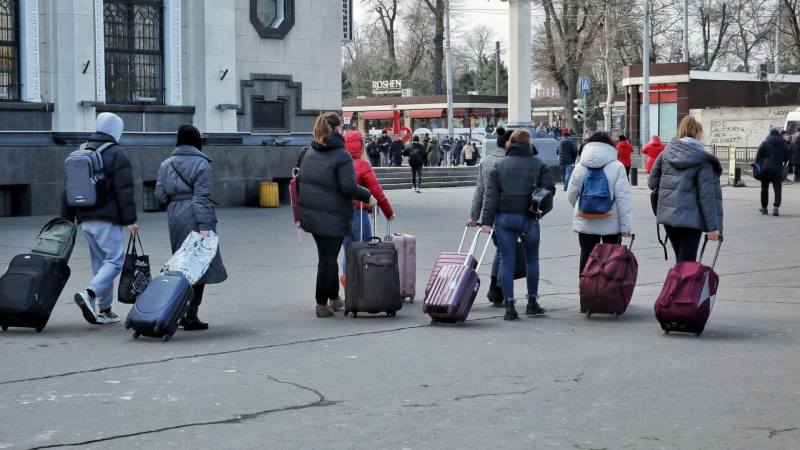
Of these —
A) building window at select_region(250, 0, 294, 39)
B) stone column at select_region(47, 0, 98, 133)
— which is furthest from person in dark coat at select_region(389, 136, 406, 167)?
stone column at select_region(47, 0, 98, 133)

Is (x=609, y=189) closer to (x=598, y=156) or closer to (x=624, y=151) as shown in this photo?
(x=598, y=156)

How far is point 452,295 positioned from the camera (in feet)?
28.5

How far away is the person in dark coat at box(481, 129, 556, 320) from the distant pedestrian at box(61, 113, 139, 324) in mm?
2964

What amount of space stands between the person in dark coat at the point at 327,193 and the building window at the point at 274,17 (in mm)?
15295

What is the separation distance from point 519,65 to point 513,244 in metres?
24.5

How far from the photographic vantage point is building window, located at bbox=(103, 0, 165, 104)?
71.2 ft

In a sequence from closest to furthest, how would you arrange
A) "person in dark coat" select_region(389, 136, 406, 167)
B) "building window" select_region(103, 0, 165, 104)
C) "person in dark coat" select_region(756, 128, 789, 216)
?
"person in dark coat" select_region(756, 128, 789, 216), "building window" select_region(103, 0, 165, 104), "person in dark coat" select_region(389, 136, 406, 167)

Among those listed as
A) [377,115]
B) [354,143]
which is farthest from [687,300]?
[377,115]

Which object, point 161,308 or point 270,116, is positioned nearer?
point 161,308

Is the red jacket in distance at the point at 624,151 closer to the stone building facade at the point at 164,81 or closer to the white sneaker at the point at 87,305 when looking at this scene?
the stone building facade at the point at 164,81

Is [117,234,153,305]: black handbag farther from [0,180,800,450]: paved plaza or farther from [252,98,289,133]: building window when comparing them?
[252,98,289,133]: building window

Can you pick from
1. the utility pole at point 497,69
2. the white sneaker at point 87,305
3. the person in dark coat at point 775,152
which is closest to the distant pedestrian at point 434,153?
the person in dark coat at point 775,152

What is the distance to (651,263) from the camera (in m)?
13.1

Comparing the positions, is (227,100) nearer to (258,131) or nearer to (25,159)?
Answer: (258,131)
